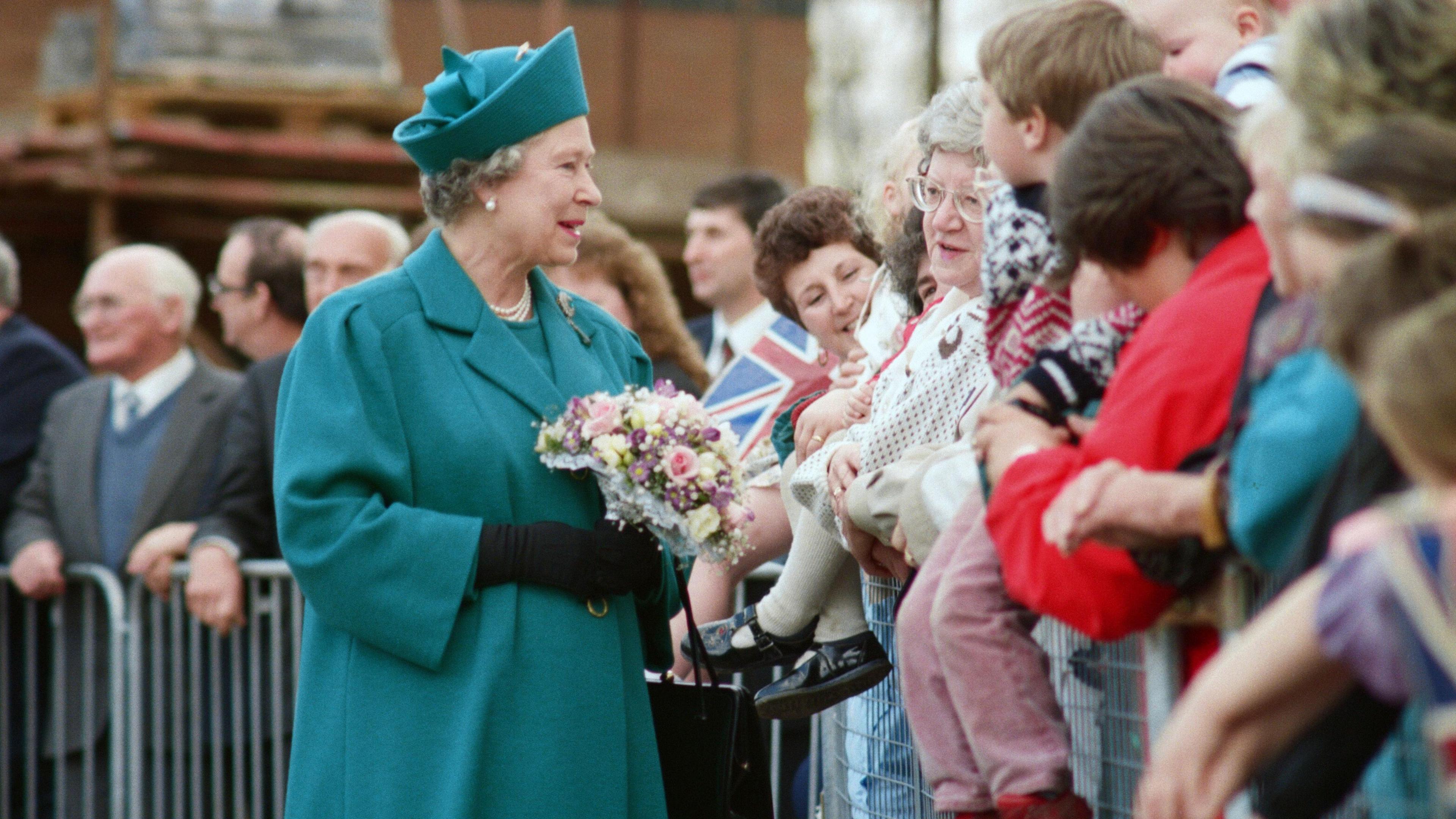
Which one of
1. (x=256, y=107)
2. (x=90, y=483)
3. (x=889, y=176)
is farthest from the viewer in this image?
(x=256, y=107)

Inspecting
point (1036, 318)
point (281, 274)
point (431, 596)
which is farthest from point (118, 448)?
point (1036, 318)

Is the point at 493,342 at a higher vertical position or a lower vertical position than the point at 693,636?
higher

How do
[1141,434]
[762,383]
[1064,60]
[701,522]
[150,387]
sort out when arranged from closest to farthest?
[1141,434]
[1064,60]
[701,522]
[762,383]
[150,387]

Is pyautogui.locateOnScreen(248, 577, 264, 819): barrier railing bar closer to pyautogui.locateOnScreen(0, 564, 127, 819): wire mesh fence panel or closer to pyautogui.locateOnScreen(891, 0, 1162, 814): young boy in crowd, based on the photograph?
pyautogui.locateOnScreen(0, 564, 127, 819): wire mesh fence panel

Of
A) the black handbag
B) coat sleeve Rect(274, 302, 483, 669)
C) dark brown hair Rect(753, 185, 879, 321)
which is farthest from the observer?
dark brown hair Rect(753, 185, 879, 321)

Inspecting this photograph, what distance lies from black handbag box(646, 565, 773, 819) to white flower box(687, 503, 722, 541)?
0.30 metres

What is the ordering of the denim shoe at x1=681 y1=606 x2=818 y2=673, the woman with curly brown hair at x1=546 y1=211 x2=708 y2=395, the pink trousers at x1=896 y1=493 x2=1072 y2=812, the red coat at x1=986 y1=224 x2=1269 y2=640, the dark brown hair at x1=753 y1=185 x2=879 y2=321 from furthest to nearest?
the woman with curly brown hair at x1=546 y1=211 x2=708 y2=395, the dark brown hair at x1=753 y1=185 x2=879 y2=321, the denim shoe at x1=681 y1=606 x2=818 y2=673, the pink trousers at x1=896 y1=493 x2=1072 y2=812, the red coat at x1=986 y1=224 x2=1269 y2=640

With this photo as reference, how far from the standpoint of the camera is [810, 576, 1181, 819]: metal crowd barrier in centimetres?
228

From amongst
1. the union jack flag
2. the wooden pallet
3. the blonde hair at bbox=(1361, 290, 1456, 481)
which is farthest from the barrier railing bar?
the wooden pallet

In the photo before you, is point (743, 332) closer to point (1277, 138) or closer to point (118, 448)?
point (118, 448)

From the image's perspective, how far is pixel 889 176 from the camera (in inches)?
167

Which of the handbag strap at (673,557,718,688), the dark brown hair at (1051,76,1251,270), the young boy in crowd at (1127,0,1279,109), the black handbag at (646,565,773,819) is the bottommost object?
the black handbag at (646,565,773,819)

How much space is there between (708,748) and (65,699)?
323 cm

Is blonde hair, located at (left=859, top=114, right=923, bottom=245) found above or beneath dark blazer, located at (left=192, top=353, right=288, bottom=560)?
above
